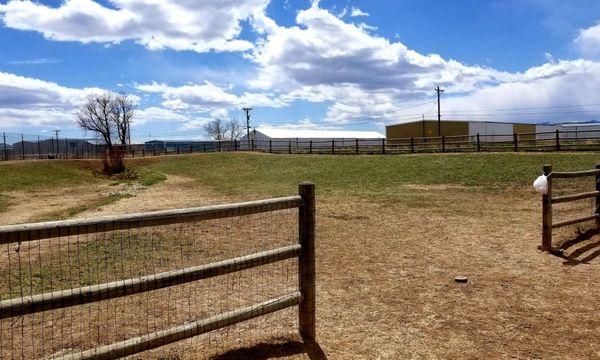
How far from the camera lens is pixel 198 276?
380cm

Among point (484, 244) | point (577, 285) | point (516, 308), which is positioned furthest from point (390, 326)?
point (484, 244)

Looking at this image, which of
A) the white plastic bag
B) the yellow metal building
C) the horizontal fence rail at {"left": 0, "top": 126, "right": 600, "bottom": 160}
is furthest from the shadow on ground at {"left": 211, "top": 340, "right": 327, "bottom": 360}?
the yellow metal building

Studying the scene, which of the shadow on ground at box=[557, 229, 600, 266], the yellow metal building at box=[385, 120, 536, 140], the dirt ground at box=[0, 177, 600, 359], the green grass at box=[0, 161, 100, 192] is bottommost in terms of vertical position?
the dirt ground at box=[0, 177, 600, 359]

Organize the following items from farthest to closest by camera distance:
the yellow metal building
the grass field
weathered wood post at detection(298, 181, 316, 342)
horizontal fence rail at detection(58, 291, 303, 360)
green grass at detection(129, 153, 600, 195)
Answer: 1. the yellow metal building
2. green grass at detection(129, 153, 600, 195)
3. the grass field
4. weathered wood post at detection(298, 181, 316, 342)
5. horizontal fence rail at detection(58, 291, 303, 360)

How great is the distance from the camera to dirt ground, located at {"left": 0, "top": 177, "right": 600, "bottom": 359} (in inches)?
177

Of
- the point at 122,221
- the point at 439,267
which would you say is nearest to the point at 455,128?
the point at 439,267

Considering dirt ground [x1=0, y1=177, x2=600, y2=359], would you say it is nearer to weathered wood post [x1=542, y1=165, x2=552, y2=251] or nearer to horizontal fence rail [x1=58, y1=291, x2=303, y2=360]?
weathered wood post [x1=542, y1=165, x2=552, y2=251]

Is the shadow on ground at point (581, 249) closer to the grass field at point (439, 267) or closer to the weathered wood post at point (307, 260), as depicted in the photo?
the grass field at point (439, 267)

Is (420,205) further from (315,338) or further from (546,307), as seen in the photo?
(315,338)

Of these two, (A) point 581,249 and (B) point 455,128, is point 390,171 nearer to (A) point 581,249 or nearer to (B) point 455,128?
(A) point 581,249

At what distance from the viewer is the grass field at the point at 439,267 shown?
4.70 m

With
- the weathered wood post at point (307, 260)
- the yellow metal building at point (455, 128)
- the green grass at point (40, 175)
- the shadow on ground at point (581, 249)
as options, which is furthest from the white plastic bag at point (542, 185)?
the yellow metal building at point (455, 128)

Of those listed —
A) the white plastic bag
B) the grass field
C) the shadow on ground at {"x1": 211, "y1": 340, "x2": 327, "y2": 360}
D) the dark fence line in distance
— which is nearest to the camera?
the shadow on ground at {"x1": 211, "y1": 340, "x2": 327, "y2": 360}

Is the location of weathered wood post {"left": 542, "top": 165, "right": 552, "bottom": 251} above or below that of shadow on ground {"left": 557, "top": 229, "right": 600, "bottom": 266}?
above
